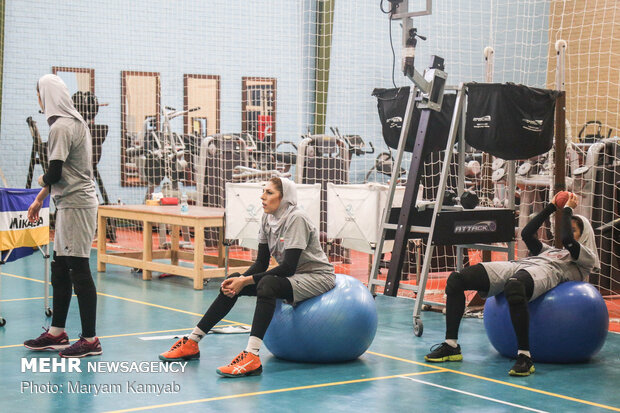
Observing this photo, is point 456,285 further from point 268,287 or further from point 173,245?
point 173,245

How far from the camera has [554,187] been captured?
19.6 ft

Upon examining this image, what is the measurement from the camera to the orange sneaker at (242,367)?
4352 mm

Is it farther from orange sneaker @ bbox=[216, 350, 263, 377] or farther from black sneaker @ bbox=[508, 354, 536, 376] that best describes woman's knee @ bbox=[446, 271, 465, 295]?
orange sneaker @ bbox=[216, 350, 263, 377]

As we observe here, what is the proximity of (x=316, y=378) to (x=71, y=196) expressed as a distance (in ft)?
5.58

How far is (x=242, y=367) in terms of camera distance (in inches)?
172

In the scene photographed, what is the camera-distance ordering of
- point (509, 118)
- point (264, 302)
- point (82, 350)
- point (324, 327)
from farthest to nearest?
point (509, 118) < point (82, 350) < point (324, 327) < point (264, 302)

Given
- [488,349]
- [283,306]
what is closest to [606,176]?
[488,349]

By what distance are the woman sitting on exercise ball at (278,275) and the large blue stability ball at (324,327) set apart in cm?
7

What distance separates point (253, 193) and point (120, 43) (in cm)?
612

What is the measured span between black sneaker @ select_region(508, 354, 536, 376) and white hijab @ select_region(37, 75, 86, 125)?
2804 millimetres

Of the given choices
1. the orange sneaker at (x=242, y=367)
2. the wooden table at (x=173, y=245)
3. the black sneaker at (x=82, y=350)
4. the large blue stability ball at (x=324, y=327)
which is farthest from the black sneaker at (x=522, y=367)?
the wooden table at (x=173, y=245)

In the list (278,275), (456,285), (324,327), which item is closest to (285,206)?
(278,275)

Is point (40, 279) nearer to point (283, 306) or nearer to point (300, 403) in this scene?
point (283, 306)

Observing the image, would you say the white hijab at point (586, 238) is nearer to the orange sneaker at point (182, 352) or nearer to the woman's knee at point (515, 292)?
the woman's knee at point (515, 292)
